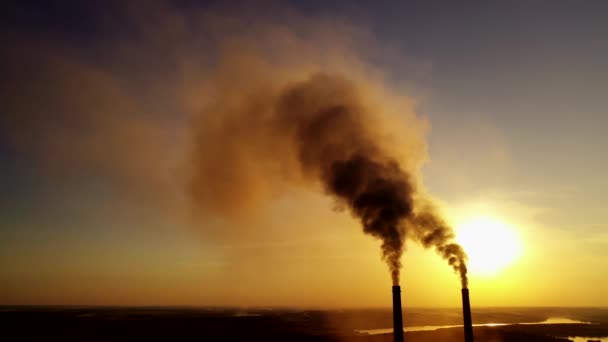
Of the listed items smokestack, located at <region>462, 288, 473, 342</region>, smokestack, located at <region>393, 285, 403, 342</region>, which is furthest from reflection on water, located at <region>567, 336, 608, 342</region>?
smokestack, located at <region>393, 285, 403, 342</region>

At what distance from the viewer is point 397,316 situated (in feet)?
98.9

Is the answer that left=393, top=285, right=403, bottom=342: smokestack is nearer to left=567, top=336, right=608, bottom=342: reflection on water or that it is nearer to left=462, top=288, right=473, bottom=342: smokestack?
left=462, top=288, right=473, bottom=342: smokestack

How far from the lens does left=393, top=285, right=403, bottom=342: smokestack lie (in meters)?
29.2

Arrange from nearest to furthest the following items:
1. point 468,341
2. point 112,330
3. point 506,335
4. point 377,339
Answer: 1. point 468,341
2. point 377,339
3. point 506,335
4. point 112,330

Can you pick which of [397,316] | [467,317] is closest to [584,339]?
[467,317]

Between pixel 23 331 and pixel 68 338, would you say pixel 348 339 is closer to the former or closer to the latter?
pixel 68 338

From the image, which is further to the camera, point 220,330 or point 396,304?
point 220,330

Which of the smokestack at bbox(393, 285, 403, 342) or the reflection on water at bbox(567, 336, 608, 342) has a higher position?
the smokestack at bbox(393, 285, 403, 342)

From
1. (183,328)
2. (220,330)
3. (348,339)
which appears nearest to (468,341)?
(348,339)

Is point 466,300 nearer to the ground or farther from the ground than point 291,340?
farther from the ground

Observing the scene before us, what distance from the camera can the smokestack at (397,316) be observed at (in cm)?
2916

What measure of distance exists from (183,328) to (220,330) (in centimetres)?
598

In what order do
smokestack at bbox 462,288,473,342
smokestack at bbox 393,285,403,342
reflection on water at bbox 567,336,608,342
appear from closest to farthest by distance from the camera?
smokestack at bbox 393,285,403,342, smokestack at bbox 462,288,473,342, reflection on water at bbox 567,336,608,342

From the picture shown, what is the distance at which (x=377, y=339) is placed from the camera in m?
45.2
